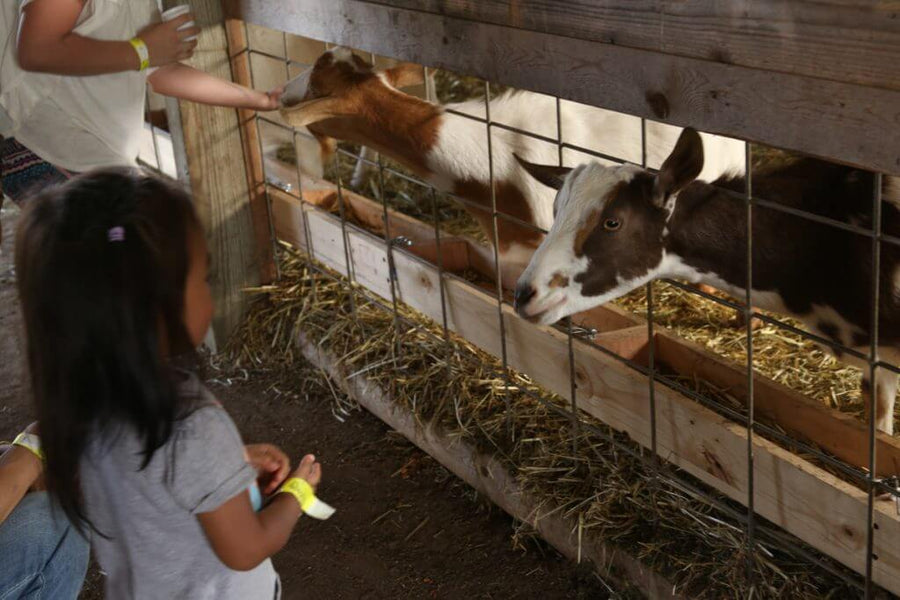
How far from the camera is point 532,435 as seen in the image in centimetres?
389

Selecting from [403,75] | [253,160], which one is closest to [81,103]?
[253,160]

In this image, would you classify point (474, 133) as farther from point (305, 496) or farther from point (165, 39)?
point (305, 496)

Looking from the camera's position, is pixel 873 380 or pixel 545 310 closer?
pixel 873 380

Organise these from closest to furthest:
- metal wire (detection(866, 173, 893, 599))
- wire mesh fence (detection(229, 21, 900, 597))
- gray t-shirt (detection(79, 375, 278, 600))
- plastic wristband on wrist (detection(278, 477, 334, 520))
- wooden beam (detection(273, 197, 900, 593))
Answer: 1. gray t-shirt (detection(79, 375, 278, 600))
2. plastic wristband on wrist (detection(278, 477, 334, 520))
3. metal wire (detection(866, 173, 893, 599))
4. wire mesh fence (detection(229, 21, 900, 597))
5. wooden beam (detection(273, 197, 900, 593))

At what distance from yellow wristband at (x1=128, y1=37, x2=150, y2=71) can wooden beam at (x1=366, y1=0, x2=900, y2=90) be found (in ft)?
4.75

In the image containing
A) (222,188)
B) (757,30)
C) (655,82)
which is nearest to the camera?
(757,30)

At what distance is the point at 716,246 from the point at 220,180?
2.63 m

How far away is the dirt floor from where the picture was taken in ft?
11.7

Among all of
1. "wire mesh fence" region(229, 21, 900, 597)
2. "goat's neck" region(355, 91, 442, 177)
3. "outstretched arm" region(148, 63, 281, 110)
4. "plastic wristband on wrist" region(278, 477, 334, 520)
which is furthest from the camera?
"goat's neck" region(355, 91, 442, 177)

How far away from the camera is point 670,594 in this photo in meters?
3.15

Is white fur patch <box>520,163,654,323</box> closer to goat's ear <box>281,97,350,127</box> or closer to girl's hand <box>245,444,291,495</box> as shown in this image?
girl's hand <box>245,444,291,495</box>

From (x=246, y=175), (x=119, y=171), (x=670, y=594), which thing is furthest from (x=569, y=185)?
(x=246, y=175)

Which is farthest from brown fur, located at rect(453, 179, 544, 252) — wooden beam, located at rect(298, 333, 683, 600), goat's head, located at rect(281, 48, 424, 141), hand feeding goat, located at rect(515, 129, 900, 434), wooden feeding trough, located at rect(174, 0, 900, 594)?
hand feeding goat, located at rect(515, 129, 900, 434)

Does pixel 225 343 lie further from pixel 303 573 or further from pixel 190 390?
pixel 190 390
